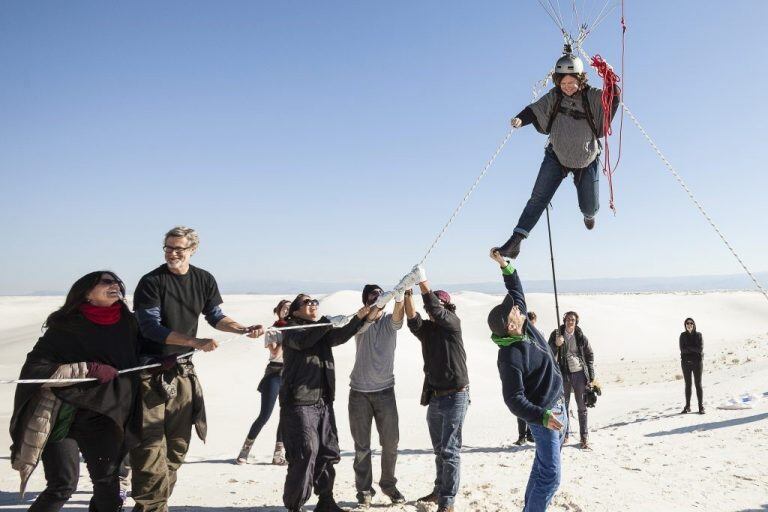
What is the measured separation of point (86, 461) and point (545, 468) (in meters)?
3.31

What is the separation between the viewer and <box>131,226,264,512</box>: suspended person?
399cm

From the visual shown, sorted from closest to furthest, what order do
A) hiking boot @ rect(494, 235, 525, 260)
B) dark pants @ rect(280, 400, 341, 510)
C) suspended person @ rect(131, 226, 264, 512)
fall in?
suspended person @ rect(131, 226, 264, 512)
hiking boot @ rect(494, 235, 525, 260)
dark pants @ rect(280, 400, 341, 510)

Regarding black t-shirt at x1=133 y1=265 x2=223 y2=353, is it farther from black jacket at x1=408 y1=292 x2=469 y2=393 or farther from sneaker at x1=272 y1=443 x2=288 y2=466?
sneaker at x1=272 y1=443 x2=288 y2=466

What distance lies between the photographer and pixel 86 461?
3596mm

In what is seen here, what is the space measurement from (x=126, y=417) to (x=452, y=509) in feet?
9.83

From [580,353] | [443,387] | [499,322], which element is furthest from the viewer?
[580,353]

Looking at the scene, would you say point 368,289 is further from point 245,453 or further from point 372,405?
point 245,453

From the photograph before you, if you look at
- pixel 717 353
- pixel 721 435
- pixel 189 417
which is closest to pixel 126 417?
pixel 189 417

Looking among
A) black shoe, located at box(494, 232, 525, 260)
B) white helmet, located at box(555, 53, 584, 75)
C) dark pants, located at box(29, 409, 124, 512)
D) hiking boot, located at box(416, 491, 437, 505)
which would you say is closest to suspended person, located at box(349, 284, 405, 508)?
hiking boot, located at box(416, 491, 437, 505)

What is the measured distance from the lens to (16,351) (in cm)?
1836

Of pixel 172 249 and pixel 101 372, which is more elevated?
pixel 172 249

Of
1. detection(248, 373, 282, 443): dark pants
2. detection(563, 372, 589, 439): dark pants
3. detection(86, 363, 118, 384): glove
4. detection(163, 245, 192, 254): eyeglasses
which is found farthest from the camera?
detection(563, 372, 589, 439): dark pants

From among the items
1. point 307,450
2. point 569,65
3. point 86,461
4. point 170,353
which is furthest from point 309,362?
point 569,65

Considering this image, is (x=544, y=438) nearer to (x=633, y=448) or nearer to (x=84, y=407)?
(x=84, y=407)
